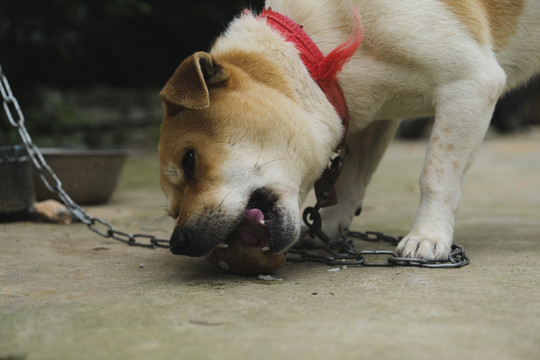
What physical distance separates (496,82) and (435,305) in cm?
127

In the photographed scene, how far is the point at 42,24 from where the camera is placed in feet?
21.4

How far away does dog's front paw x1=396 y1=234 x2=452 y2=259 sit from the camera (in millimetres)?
2348

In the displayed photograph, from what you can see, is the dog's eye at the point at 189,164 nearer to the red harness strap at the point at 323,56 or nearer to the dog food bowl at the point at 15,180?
the red harness strap at the point at 323,56

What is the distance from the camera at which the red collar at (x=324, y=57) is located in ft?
8.07

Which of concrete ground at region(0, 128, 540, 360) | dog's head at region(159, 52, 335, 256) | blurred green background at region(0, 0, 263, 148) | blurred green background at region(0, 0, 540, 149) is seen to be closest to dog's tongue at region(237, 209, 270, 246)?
dog's head at region(159, 52, 335, 256)

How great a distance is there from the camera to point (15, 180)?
340 centimetres

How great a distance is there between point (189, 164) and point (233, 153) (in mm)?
183

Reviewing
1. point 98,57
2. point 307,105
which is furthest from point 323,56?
point 98,57

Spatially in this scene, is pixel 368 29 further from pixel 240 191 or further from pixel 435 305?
pixel 435 305

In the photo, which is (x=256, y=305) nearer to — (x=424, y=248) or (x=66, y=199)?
(x=424, y=248)

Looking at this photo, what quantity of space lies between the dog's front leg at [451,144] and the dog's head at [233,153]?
50cm

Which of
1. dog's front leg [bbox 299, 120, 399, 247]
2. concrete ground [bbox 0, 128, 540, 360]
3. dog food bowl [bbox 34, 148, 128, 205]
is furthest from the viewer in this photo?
dog food bowl [bbox 34, 148, 128, 205]

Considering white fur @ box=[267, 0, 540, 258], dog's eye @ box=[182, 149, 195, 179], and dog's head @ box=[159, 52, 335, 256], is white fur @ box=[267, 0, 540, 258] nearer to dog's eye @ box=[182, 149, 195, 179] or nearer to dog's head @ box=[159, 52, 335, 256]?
dog's head @ box=[159, 52, 335, 256]

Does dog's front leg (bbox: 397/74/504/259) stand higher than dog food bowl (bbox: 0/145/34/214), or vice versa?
dog's front leg (bbox: 397/74/504/259)
